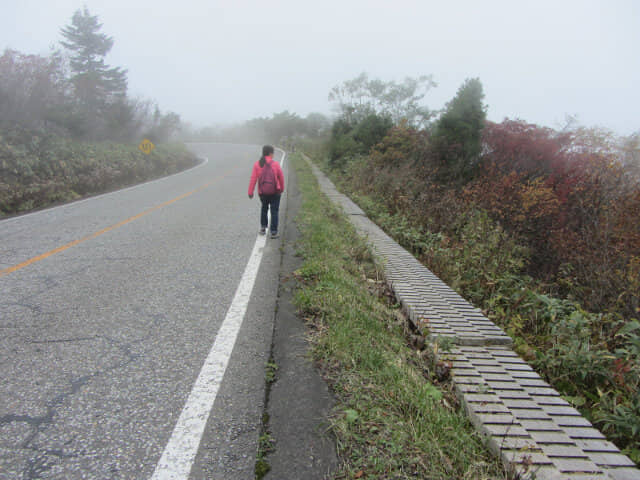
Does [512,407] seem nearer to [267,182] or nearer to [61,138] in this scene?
[267,182]

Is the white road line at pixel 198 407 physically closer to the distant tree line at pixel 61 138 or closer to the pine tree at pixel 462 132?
the distant tree line at pixel 61 138

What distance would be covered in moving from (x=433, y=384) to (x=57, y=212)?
9.39m

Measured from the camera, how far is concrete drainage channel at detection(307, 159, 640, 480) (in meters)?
1.92

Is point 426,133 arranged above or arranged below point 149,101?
below

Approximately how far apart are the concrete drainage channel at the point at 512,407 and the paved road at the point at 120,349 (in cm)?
135

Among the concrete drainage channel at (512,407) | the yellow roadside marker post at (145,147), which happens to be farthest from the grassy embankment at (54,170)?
the concrete drainage channel at (512,407)

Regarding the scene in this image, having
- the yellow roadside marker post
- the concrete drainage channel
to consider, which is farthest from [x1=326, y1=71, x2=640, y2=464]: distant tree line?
the yellow roadside marker post

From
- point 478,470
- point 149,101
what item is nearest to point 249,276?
point 478,470

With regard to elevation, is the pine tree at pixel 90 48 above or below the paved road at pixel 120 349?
above

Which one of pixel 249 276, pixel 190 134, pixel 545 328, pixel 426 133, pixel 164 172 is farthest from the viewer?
pixel 190 134

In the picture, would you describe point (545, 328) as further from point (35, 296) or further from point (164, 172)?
point (164, 172)

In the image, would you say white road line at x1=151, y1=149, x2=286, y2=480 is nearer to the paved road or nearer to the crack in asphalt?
the paved road

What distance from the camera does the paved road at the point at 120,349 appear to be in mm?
1929

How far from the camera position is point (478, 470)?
6.02ft
